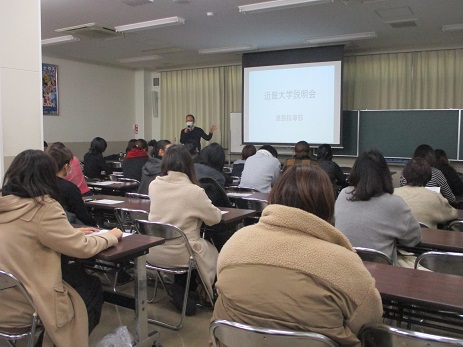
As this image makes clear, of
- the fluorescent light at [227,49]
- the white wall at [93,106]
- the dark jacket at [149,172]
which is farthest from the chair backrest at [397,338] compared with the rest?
the white wall at [93,106]

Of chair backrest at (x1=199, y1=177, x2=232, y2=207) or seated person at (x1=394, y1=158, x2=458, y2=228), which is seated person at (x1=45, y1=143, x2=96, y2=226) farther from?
seated person at (x1=394, y1=158, x2=458, y2=228)

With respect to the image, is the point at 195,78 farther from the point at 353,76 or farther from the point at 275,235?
the point at 275,235

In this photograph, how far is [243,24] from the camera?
613cm

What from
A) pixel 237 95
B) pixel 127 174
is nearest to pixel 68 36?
pixel 127 174

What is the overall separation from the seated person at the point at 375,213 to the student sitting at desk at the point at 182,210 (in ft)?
2.96

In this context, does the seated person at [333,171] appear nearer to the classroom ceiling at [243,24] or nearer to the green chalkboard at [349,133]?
the classroom ceiling at [243,24]

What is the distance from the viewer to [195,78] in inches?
382

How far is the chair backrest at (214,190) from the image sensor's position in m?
3.51

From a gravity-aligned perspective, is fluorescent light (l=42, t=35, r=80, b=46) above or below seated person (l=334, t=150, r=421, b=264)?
above

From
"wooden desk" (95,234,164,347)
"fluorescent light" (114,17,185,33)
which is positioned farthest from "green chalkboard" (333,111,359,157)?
"wooden desk" (95,234,164,347)

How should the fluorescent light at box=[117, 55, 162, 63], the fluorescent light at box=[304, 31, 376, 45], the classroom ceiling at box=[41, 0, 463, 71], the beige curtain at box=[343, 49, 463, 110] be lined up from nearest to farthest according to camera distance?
the classroom ceiling at box=[41, 0, 463, 71], the fluorescent light at box=[304, 31, 376, 45], the beige curtain at box=[343, 49, 463, 110], the fluorescent light at box=[117, 55, 162, 63]

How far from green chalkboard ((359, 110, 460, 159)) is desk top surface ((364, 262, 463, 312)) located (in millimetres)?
5762

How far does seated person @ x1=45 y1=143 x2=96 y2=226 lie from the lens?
2.86 m

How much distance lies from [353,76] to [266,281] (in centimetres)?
718
